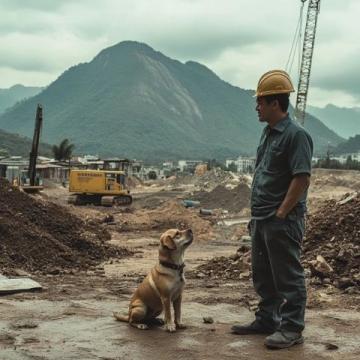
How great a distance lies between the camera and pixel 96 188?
3741cm

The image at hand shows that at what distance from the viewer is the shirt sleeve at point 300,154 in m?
4.65

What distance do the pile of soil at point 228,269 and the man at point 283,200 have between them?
447cm

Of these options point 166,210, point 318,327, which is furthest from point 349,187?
point 318,327

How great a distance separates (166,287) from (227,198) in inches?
1443

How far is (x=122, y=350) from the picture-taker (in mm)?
4844

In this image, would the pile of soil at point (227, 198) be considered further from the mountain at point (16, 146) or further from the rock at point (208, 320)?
the mountain at point (16, 146)

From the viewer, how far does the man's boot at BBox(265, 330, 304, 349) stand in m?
4.77

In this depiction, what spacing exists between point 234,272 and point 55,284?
9.58 ft

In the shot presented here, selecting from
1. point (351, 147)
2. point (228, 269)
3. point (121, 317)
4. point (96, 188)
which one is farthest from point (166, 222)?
point (351, 147)

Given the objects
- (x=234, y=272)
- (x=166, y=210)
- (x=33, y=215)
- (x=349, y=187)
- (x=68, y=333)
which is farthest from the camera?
(x=349, y=187)

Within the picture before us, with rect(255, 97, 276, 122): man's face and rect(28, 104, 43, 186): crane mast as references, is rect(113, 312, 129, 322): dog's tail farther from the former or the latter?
rect(28, 104, 43, 186): crane mast

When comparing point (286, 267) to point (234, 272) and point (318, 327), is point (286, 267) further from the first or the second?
point (234, 272)

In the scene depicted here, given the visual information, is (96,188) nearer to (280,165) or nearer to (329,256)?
(329,256)

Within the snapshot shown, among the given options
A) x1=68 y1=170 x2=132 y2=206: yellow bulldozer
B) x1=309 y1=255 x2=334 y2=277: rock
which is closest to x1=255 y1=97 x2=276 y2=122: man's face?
x1=309 y1=255 x2=334 y2=277: rock
